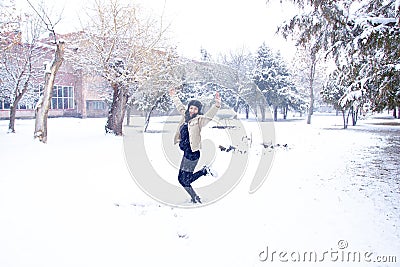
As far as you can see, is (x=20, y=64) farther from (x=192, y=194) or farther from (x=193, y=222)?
(x=193, y=222)

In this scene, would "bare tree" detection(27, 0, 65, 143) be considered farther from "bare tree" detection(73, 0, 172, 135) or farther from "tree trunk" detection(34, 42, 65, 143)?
"bare tree" detection(73, 0, 172, 135)

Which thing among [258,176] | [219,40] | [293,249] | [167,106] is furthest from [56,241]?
[219,40]

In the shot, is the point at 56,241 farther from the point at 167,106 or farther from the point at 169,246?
the point at 167,106

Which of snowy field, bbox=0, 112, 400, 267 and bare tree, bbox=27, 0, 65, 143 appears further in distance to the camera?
bare tree, bbox=27, 0, 65, 143

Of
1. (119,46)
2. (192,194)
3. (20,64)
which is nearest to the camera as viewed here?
(192,194)

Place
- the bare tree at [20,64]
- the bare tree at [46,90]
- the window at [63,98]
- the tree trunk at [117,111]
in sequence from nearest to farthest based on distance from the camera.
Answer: the bare tree at [46,90], the tree trunk at [117,111], the bare tree at [20,64], the window at [63,98]

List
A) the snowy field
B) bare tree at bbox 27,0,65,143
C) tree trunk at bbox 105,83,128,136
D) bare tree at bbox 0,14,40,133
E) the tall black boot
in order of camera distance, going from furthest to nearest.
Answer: bare tree at bbox 0,14,40,133
tree trunk at bbox 105,83,128,136
bare tree at bbox 27,0,65,143
the tall black boot
the snowy field

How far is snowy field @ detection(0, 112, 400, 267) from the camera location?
3787mm

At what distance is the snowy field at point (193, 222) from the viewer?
3787 millimetres

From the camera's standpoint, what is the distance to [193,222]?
4.87m

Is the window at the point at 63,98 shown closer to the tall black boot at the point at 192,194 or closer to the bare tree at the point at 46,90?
the bare tree at the point at 46,90

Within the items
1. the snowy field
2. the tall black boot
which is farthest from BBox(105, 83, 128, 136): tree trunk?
the tall black boot

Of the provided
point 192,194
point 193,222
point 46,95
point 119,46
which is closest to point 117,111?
point 119,46

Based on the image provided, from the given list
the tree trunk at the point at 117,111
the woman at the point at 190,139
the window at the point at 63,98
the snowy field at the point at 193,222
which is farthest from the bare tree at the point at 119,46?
the window at the point at 63,98
